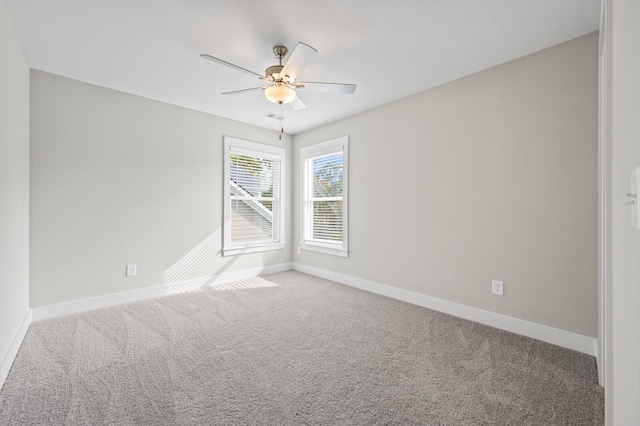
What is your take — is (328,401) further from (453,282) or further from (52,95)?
(52,95)

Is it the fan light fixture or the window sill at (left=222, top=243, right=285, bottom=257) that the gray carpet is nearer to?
the window sill at (left=222, top=243, right=285, bottom=257)

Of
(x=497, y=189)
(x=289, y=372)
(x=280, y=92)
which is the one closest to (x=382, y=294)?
(x=497, y=189)

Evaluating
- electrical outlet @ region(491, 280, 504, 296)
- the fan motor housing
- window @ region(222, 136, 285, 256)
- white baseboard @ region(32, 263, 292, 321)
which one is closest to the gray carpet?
white baseboard @ region(32, 263, 292, 321)

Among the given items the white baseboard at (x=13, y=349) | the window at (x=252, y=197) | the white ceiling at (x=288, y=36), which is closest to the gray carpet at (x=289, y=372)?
the white baseboard at (x=13, y=349)

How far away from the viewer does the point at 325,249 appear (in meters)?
4.56

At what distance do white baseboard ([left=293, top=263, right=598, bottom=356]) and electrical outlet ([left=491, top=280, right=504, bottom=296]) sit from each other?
202 mm

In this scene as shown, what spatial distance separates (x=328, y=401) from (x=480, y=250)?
207 cm

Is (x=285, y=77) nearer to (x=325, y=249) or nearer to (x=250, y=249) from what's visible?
(x=325, y=249)

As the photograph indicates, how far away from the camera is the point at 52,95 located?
2906mm

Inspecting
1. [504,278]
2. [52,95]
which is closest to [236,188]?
[52,95]

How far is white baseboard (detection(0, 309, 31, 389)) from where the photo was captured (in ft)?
6.08

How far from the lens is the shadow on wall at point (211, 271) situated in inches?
150

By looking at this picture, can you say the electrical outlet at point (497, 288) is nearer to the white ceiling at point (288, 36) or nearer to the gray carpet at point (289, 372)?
the gray carpet at point (289, 372)

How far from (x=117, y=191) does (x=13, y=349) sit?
5.73 feet
